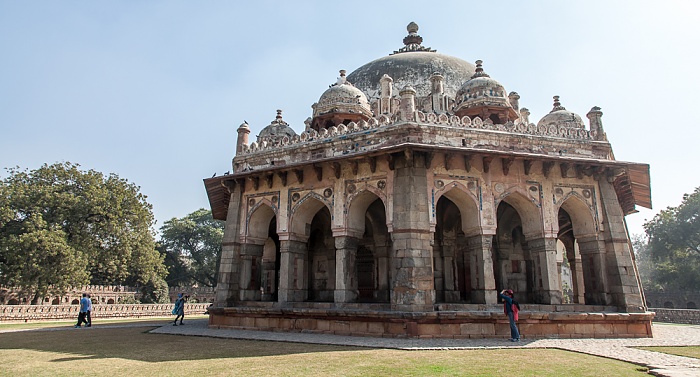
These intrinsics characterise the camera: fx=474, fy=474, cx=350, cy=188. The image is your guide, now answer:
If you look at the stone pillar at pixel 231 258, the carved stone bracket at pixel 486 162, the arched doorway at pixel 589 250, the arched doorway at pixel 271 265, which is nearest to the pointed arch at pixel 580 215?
the arched doorway at pixel 589 250

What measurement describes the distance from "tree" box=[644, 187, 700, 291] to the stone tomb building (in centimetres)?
3196

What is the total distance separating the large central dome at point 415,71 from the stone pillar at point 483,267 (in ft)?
27.5

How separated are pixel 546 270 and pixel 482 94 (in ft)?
19.4

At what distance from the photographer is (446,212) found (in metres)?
15.2

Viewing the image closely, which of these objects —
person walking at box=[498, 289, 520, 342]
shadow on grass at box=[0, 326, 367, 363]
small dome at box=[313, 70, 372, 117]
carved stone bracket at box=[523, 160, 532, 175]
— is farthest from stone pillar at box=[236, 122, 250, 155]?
person walking at box=[498, 289, 520, 342]

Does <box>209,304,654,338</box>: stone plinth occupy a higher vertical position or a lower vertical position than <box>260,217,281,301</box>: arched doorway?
lower

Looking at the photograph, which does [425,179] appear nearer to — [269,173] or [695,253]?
[269,173]

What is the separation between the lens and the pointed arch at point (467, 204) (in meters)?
12.2

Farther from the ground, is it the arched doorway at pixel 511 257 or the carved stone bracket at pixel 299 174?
the carved stone bracket at pixel 299 174

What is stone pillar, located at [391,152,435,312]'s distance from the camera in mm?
10836

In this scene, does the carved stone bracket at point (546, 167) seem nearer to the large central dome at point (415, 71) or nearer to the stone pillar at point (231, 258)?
the large central dome at point (415, 71)

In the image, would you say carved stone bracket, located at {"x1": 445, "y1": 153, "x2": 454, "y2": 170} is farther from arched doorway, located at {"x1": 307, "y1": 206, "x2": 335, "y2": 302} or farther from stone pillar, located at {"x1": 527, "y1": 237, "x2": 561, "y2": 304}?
arched doorway, located at {"x1": 307, "y1": 206, "x2": 335, "y2": 302}

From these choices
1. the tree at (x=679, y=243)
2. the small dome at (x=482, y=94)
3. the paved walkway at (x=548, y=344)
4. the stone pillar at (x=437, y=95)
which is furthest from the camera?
the tree at (x=679, y=243)

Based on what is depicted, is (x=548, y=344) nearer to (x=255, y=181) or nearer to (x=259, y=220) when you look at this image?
(x=259, y=220)
